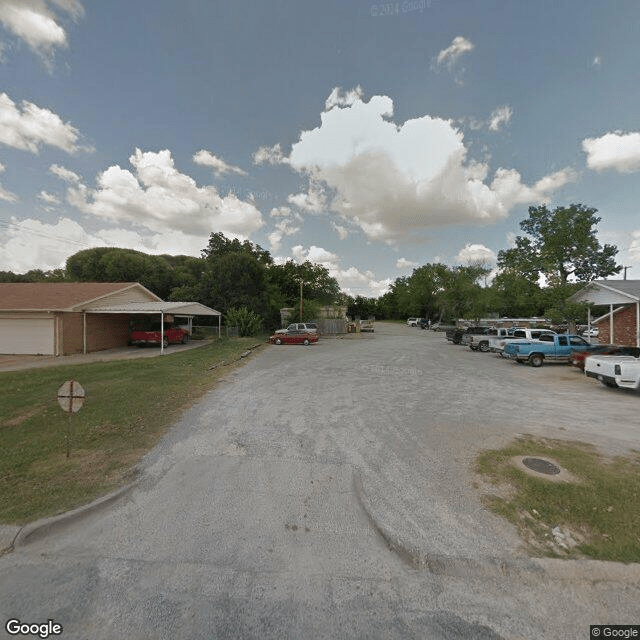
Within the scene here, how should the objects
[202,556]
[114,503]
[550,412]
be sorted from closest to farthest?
[202,556] < [114,503] < [550,412]

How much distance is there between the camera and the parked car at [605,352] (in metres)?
11.4

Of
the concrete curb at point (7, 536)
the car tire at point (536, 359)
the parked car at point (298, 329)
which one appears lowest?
the concrete curb at point (7, 536)

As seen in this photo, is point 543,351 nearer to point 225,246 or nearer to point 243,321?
point 243,321

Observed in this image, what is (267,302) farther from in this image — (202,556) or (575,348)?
(202,556)

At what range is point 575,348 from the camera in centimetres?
1468

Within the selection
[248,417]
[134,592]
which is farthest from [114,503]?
[248,417]

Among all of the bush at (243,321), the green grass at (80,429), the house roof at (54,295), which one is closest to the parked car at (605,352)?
the green grass at (80,429)

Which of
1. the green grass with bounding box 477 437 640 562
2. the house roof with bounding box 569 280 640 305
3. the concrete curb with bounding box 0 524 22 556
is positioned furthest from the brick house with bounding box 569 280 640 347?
the concrete curb with bounding box 0 524 22 556

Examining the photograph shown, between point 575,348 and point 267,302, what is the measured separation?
968 inches

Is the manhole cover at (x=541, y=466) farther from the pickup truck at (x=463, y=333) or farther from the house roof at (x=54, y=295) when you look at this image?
the house roof at (x=54, y=295)

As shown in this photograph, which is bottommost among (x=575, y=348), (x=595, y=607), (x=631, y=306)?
(x=595, y=607)

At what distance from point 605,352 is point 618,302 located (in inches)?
210

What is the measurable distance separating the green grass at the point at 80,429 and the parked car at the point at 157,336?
7956 millimetres

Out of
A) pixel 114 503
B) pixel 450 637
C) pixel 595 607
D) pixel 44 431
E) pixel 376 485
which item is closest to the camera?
pixel 450 637
